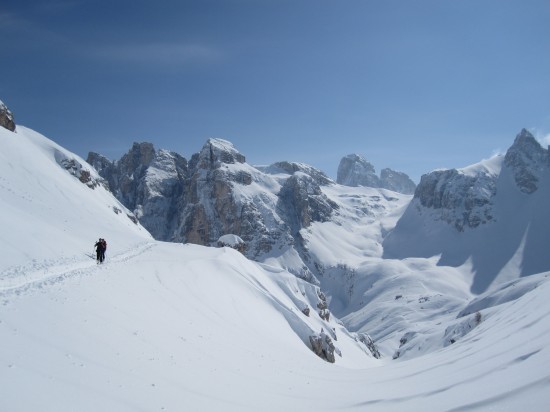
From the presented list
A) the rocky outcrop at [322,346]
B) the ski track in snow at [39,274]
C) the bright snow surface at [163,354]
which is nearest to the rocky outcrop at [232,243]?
the rocky outcrop at [322,346]

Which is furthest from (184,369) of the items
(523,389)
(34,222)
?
(34,222)

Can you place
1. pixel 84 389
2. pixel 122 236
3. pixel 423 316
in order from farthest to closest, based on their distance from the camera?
pixel 423 316, pixel 122 236, pixel 84 389

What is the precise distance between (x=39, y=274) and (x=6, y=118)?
67.3 m

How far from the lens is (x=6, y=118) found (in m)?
73.8

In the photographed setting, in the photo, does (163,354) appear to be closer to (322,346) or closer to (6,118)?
(322,346)

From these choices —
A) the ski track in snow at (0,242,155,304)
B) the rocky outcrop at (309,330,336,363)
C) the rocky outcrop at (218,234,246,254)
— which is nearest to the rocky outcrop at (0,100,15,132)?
the rocky outcrop at (218,234,246,254)

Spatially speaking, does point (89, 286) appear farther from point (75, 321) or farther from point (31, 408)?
point (31, 408)

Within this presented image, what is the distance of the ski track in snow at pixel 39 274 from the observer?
53.5ft

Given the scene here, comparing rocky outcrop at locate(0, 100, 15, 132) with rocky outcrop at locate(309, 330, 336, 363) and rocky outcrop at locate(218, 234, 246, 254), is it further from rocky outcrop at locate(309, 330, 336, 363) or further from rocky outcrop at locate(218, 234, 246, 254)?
rocky outcrop at locate(309, 330, 336, 363)

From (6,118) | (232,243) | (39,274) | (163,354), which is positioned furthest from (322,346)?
(6,118)

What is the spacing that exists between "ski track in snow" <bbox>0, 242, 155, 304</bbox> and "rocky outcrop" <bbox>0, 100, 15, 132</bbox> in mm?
59071

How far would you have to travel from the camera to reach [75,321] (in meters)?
14.0

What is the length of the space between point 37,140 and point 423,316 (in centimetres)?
12781

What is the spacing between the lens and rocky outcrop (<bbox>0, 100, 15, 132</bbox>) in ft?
239
